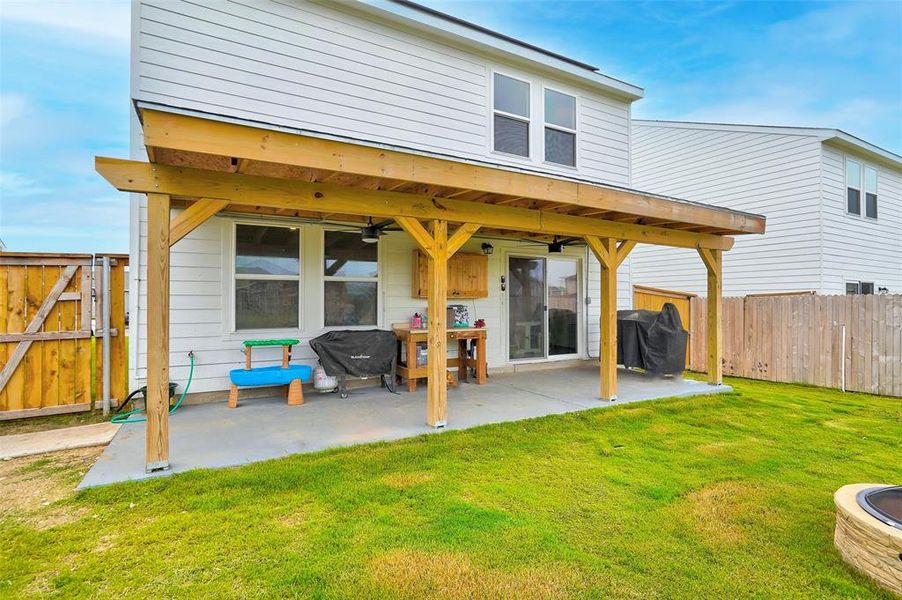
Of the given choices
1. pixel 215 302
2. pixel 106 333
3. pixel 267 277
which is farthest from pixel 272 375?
pixel 106 333

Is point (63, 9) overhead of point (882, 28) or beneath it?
beneath

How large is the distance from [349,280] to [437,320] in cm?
231

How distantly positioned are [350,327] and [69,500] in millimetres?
3575

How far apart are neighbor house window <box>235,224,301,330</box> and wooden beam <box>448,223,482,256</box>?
8.16ft

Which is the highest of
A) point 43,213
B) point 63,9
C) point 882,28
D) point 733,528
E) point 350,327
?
point 882,28

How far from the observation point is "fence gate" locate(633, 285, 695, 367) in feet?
28.7

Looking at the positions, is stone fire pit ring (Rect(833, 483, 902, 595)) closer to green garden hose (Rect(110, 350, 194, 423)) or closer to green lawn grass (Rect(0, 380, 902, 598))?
green lawn grass (Rect(0, 380, 902, 598))

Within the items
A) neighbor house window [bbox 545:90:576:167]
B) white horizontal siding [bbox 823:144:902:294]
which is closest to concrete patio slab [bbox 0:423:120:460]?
neighbor house window [bbox 545:90:576:167]

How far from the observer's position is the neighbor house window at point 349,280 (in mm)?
6027

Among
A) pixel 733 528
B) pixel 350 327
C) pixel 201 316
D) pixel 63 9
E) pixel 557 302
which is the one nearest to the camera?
pixel 733 528

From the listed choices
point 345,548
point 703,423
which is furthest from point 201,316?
point 703,423

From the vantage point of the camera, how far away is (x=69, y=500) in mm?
2883

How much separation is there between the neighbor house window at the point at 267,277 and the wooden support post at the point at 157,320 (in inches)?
90.6

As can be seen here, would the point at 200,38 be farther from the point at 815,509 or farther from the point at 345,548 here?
the point at 815,509
